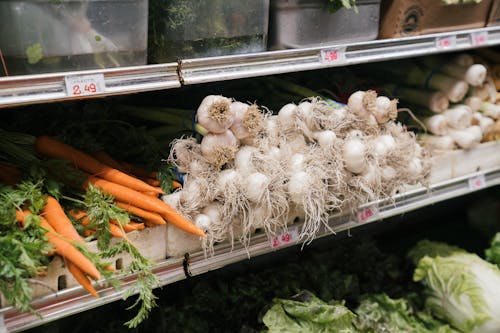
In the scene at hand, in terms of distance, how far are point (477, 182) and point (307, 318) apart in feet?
2.98

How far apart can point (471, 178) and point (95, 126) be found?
1404 millimetres

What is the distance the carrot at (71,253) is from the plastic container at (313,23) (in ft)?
2.61

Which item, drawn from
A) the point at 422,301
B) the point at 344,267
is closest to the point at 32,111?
the point at 344,267

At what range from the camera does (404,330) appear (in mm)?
1860

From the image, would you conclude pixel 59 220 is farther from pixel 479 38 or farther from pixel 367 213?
pixel 479 38

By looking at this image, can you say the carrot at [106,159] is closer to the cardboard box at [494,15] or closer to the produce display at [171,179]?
the produce display at [171,179]

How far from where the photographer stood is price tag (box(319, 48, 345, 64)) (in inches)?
57.6

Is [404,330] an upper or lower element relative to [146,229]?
lower

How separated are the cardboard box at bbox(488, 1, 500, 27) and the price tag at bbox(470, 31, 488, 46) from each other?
4.8 inches

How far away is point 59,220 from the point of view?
1201mm

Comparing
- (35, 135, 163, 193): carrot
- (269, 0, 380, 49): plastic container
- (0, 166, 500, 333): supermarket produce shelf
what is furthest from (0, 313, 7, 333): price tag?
(269, 0, 380, 49): plastic container

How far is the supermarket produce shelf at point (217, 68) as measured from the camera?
3.45ft

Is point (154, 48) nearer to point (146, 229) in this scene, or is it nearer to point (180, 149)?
point (180, 149)

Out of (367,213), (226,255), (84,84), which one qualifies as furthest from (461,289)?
(84,84)
